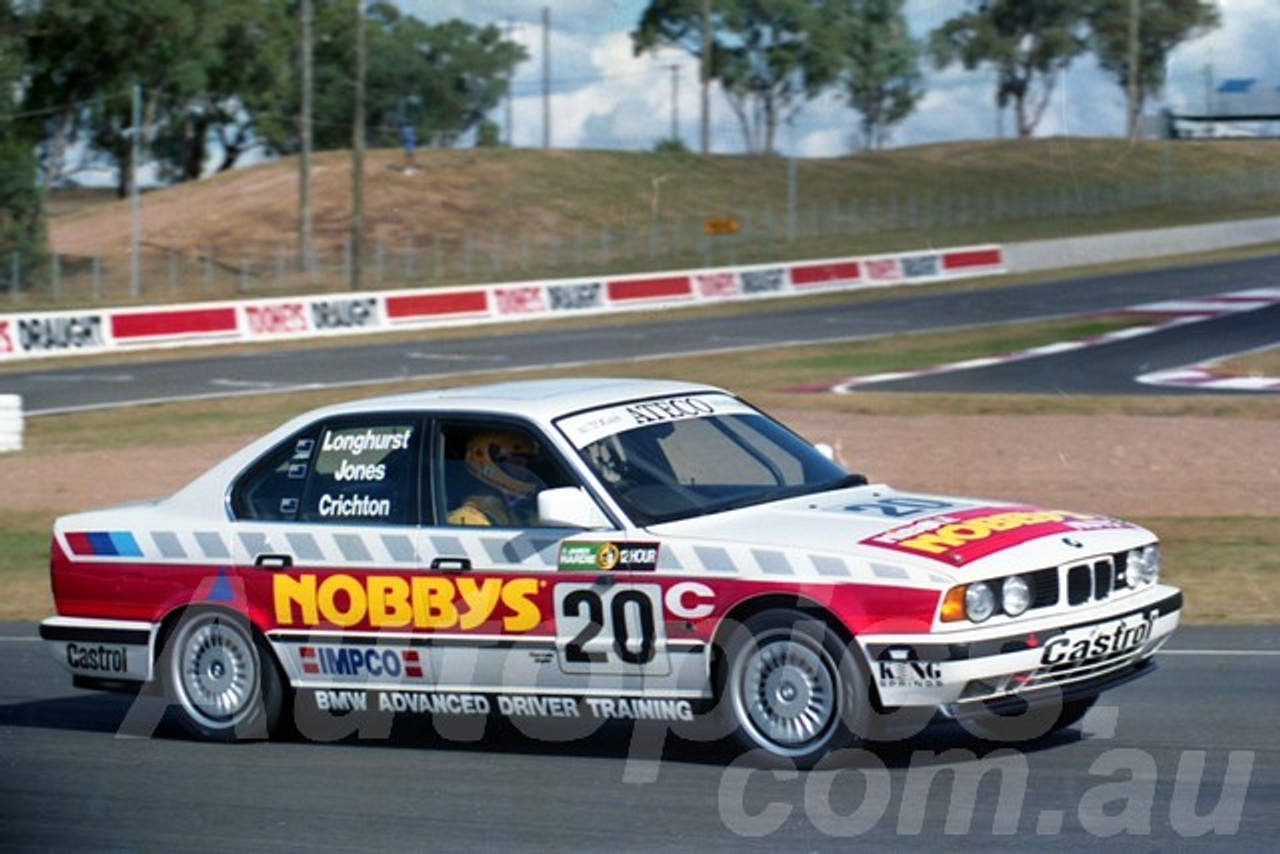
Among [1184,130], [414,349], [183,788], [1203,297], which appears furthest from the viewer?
[1203,297]

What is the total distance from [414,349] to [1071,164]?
45.9 m

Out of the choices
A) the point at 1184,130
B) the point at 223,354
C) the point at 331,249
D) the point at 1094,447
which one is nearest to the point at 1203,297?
the point at 1184,130

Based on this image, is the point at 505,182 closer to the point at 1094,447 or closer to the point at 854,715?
the point at 1094,447

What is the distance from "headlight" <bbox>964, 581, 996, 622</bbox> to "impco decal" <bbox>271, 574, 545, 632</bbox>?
1716 mm

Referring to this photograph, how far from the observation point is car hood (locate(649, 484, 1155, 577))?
729 centimetres

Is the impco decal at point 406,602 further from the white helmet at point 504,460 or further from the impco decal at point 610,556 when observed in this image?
the white helmet at point 504,460

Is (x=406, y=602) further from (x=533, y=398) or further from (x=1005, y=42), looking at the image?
(x=1005, y=42)

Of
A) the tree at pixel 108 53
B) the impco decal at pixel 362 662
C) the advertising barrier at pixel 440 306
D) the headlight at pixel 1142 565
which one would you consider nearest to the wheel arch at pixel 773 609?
the headlight at pixel 1142 565

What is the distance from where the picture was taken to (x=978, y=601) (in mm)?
7160

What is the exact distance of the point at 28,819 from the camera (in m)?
7.39

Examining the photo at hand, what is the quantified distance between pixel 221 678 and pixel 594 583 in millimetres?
1970

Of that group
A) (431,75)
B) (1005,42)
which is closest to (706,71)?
(1005,42)

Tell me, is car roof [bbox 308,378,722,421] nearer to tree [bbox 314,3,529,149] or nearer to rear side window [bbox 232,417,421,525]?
rear side window [bbox 232,417,421,525]

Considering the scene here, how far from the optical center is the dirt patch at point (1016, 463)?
1816 cm
